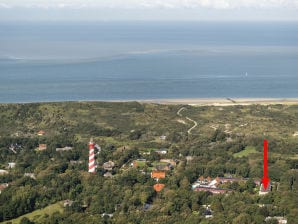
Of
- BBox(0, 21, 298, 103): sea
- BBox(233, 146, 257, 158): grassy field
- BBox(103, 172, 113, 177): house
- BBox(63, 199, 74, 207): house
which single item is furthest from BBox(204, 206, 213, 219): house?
BBox(0, 21, 298, 103): sea

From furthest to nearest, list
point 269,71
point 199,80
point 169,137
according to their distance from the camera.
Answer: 1. point 269,71
2. point 199,80
3. point 169,137

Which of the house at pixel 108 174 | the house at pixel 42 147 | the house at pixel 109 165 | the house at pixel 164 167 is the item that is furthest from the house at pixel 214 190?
the house at pixel 42 147

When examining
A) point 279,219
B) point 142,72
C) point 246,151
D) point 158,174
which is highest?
point 142,72

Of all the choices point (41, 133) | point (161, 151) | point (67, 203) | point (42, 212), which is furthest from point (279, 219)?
point (41, 133)

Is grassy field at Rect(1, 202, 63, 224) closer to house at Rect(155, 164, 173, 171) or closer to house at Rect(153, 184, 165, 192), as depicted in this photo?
house at Rect(153, 184, 165, 192)

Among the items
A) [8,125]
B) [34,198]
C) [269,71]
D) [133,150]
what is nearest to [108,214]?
[34,198]

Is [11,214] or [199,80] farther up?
[199,80]

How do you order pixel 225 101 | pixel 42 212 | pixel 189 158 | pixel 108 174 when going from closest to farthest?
1. pixel 42 212
2. pixel 108 174
3. pixel 189 158
4. pixel 225 101

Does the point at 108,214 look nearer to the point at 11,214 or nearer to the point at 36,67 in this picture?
the point at 11,214

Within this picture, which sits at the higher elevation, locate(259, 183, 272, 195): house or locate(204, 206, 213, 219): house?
locate(259, 183, 272, 195): house

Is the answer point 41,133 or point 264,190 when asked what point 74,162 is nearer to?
point 41,133

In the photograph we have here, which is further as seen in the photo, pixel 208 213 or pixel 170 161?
pixel 170 161
